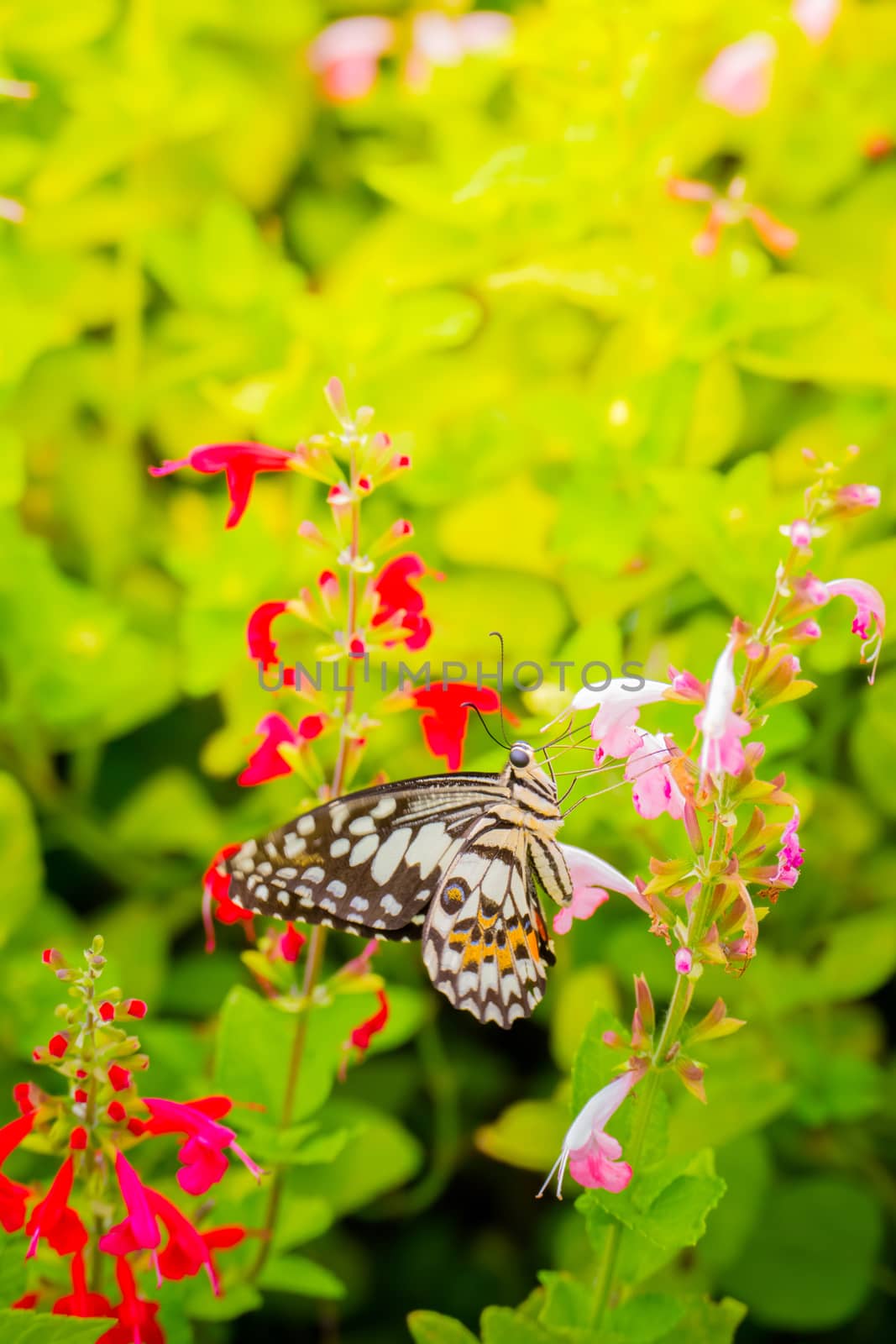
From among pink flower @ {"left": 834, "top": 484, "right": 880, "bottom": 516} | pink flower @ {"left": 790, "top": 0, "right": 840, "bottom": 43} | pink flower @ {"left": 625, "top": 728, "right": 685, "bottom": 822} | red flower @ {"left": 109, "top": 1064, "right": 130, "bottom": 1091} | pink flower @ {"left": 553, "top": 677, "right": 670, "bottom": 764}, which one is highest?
pink flower @ {"left": 790, "top": 0, "right": 840, "bottom": 43}

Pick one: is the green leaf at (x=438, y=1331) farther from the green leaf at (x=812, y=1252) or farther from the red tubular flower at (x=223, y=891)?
the green leaf at (x=812, y=1252)

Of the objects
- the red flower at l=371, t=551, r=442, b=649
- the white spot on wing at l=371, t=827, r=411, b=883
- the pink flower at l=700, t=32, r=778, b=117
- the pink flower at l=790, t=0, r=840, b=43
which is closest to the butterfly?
the white spot on wing at l=371, t=827, r=411, b=883

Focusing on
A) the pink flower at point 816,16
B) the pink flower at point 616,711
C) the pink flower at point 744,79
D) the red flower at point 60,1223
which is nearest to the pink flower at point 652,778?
the pink flower at point 616,711

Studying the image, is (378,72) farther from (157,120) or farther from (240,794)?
(240,794)

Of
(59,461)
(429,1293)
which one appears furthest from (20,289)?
(429,1293)

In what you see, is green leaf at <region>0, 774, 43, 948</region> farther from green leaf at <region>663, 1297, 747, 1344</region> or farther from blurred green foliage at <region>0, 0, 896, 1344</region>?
green leaf at <region>663, 1297, 747, 1344</region>

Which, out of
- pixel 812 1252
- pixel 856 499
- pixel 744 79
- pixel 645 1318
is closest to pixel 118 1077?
pixel 645 1318

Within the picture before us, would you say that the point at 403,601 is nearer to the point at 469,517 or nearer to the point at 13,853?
the point at 469,517

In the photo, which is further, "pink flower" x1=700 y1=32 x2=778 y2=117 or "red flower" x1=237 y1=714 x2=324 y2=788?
"pink flower" x1=700 y1=32 x2=778 y2=117
